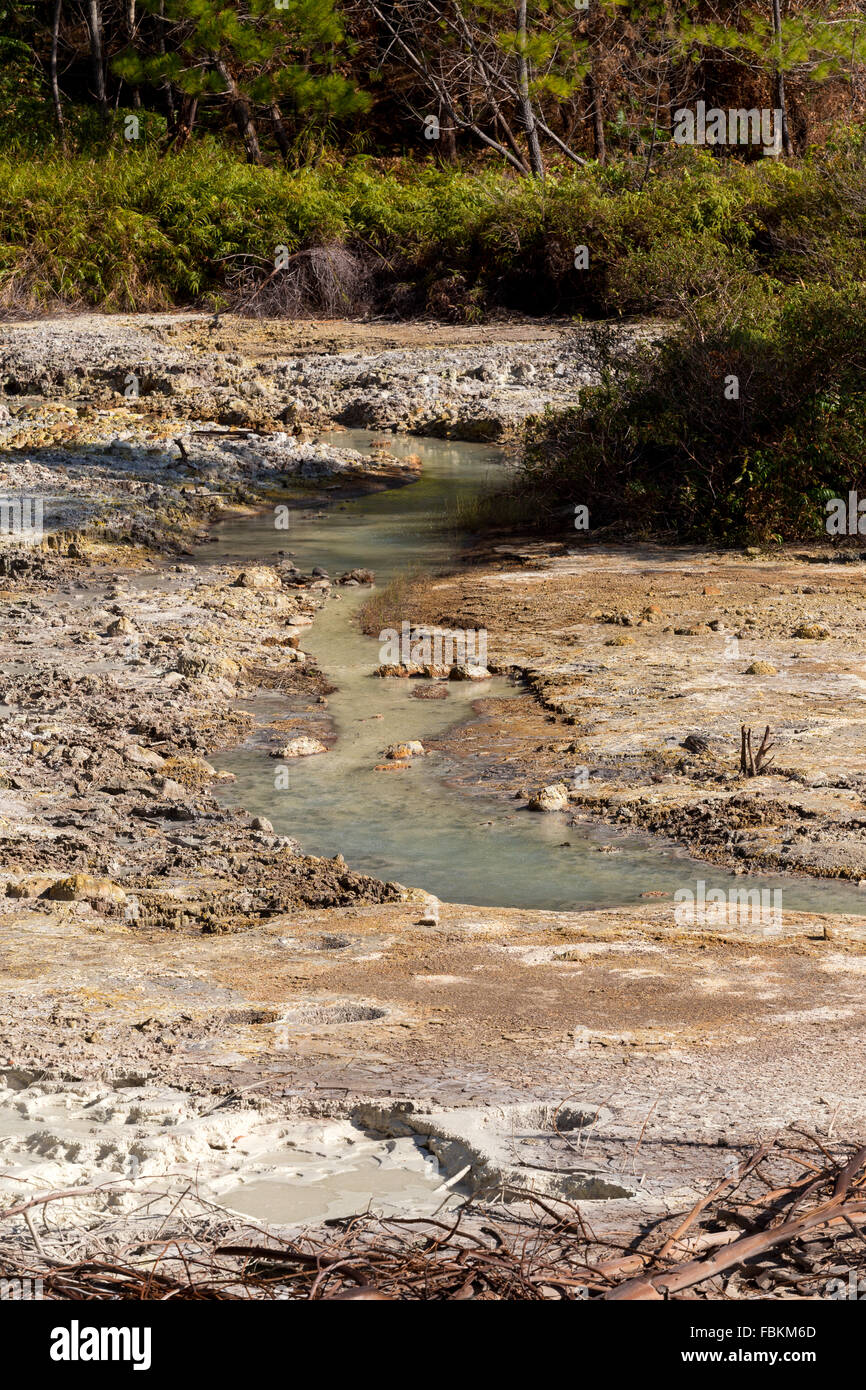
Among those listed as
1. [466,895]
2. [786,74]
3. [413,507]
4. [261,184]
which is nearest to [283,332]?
[261,184]

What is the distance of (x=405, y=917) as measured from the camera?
5.27 meters

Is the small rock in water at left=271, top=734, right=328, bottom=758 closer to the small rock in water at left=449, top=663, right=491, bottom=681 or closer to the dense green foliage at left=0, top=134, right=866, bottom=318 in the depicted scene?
the small rock in water at left=449, top=663, right=491, bottom=681

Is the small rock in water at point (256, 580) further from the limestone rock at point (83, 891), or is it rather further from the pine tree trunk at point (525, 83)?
the pine tree trunk at point (525, 83)

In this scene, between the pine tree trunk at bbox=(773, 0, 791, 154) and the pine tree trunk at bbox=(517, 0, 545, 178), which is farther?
the pine tree trunk at bbox=(773, 0, 791, 154)

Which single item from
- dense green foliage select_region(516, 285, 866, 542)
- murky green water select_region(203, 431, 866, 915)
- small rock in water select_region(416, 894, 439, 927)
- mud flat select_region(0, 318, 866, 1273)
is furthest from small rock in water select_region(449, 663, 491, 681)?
dense green foliage select_region(516, 285, 866, 542)

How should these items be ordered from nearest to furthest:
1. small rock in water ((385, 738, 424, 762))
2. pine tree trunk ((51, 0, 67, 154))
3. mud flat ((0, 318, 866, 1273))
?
mud flat ((0, 318, 866, 1273))
small rock in water ((385, 738, 424, 762))
pine tree trunk ((51, 0, 67, 154))

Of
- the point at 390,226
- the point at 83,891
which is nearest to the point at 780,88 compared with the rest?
the point at 390,226

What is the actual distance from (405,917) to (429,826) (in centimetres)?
107

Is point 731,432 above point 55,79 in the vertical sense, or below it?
below

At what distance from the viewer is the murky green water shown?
568 cm

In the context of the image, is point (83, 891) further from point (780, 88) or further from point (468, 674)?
point (780, 88)

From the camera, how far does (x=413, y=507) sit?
1300 cm

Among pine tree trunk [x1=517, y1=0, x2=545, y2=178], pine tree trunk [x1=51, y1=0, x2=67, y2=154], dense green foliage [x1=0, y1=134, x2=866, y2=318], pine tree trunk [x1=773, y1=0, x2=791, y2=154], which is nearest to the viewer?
dense green foliage [x1=0, y1=134, x2=866, y2=318]

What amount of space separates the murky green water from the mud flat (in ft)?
0.47
